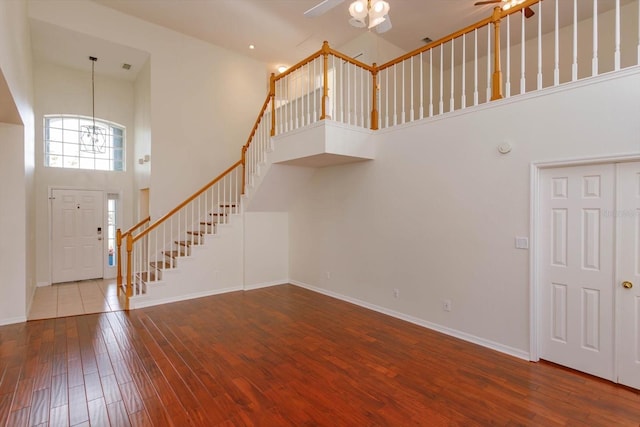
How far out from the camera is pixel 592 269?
3.04m

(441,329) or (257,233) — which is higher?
(257,233)

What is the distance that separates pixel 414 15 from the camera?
580 centimetres

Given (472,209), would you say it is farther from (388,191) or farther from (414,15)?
(414,15)

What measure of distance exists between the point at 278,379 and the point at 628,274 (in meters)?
3.30

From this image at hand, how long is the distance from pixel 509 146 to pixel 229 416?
146 inches

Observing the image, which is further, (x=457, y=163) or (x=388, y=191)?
(x=388, y=191)

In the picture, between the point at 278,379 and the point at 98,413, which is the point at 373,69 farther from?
the point at 98,413

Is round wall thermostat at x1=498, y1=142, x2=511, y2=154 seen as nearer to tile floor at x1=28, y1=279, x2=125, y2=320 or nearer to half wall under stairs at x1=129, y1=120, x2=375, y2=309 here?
half wall under stairs at x1=129, y1=120, x2=375, y2=309

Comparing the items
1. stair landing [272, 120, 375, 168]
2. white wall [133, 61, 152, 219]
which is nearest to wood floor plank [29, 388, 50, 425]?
stair landing [272, 120, 375, 168]

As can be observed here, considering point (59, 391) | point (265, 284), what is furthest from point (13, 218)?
point (265, 284)

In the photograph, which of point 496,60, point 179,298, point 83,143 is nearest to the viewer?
point 496,60

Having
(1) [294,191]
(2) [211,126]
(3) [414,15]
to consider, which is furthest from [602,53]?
(2) [211,126]

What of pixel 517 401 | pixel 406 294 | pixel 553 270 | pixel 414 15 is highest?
pixel 414 15

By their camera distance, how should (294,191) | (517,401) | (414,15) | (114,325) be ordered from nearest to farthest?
(517,401), (114,325), (414,15), (294,191)
